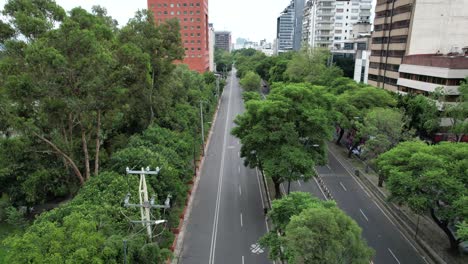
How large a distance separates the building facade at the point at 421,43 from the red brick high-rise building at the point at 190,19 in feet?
160

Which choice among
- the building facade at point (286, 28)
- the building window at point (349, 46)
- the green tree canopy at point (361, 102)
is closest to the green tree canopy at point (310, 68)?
the building window at point (349, 46)

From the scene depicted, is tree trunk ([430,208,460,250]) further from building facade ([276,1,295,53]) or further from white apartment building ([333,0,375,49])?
building facade ([276,1,295,53])

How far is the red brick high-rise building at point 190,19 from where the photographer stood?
85.1 meters

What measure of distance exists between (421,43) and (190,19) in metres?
58.9

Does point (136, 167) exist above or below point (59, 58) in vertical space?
below

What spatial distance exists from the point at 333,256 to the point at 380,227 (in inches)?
594

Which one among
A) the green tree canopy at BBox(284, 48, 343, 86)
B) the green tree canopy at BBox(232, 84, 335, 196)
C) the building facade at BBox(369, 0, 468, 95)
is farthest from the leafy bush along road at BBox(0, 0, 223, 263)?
the green tree canopy at BBox(284, 48, 343, 86)

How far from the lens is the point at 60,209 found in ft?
52.9

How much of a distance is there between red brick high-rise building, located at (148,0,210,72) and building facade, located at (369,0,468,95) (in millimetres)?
48735

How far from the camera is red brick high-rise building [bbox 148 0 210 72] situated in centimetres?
8506

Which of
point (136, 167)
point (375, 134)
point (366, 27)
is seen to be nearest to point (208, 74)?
point (366, 27)

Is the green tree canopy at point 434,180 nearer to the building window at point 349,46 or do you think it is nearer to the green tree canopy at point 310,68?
the green tree canopy at point 310,68

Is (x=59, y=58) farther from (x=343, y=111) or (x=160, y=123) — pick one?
(x=343, y=111)

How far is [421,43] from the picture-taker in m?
47.2
